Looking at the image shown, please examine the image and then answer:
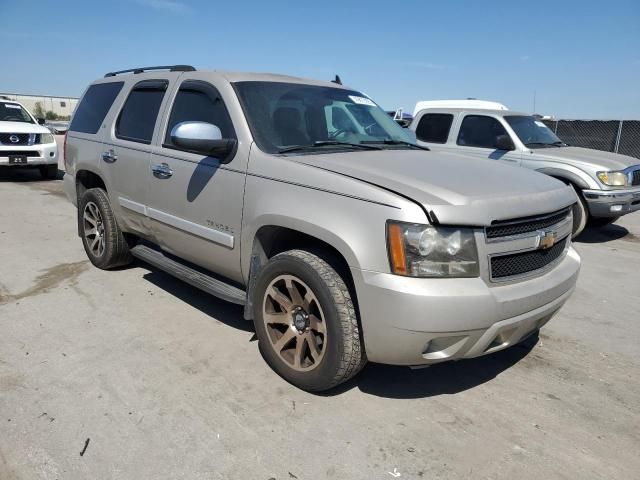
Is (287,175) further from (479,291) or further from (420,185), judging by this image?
(479,291)

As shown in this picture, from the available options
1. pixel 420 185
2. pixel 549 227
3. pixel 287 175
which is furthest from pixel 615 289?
pixel 287 175

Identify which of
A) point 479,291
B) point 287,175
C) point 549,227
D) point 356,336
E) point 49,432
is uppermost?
point 287,175

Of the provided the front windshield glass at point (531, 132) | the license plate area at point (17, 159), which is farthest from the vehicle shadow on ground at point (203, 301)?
the license plate area at point (17, 159)

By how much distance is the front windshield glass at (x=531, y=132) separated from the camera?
316 inches

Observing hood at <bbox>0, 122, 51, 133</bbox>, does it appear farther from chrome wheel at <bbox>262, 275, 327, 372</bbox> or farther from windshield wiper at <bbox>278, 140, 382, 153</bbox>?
chrome wheel at <bbox>262, 275, 327, 372</bbox>

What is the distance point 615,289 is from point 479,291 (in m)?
3.56

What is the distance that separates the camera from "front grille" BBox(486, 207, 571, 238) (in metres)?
2.61

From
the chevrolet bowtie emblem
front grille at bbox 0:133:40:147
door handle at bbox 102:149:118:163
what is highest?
door handle at bbox 102:149:118:163

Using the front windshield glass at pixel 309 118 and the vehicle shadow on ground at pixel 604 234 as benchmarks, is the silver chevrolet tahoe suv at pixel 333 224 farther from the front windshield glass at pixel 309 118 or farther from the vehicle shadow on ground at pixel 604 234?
the vehicle shadow on ground at pixel 604 234

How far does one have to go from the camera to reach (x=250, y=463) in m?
2.41

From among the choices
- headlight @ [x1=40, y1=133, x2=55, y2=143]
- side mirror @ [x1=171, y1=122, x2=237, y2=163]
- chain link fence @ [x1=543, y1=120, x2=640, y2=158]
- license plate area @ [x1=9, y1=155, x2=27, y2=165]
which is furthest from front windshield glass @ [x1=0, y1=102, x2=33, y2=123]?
chain link fence @ [x1=543, y1=120, x2=640, y2=158]

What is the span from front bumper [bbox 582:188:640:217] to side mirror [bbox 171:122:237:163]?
589 centimetres

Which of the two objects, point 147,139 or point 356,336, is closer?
point 356,336

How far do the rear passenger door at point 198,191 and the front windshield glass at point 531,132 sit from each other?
19.2 ft
